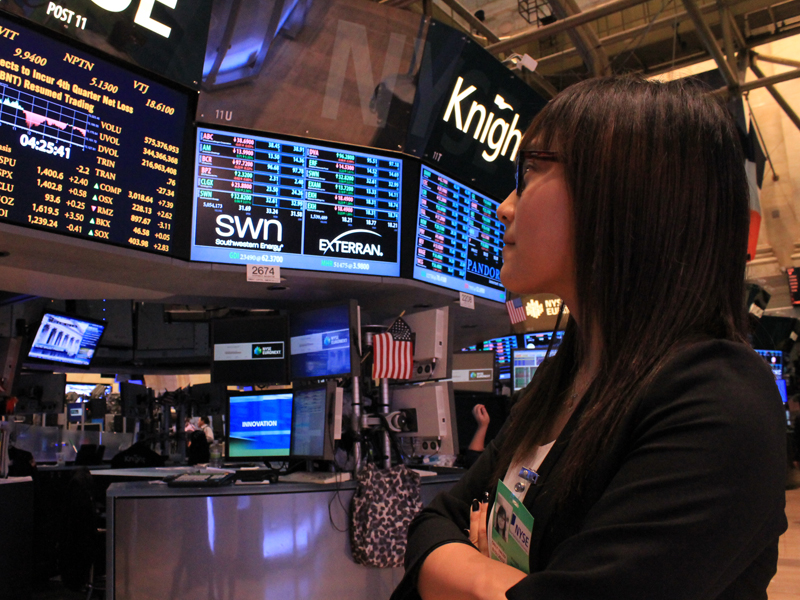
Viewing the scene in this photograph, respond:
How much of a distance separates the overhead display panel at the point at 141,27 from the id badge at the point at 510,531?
329cm

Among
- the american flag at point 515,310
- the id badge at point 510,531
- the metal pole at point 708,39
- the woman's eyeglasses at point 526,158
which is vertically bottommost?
the id badge at point 510,531

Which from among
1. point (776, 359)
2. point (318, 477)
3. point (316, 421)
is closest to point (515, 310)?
point (316, 421)

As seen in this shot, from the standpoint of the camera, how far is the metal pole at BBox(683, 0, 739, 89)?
6.74 meters

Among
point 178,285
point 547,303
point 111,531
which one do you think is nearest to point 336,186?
point 178,285

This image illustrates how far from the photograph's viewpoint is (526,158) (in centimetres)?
91

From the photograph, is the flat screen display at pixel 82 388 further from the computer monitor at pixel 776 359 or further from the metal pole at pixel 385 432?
the computer monitor at pixel 776 359

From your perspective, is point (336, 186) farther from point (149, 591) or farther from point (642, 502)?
point (642, 502)

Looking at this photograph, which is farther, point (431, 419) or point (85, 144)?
point (431, 419)

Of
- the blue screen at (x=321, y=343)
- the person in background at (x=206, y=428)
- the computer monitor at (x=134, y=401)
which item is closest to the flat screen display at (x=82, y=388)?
the person in background at (x=206, y=428)

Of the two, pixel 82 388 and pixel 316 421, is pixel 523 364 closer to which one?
pixel 316 421

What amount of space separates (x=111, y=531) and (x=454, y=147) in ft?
11.0

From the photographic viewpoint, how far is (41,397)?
708cm

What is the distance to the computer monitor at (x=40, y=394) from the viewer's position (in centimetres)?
697

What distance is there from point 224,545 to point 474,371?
3935 millimetres
